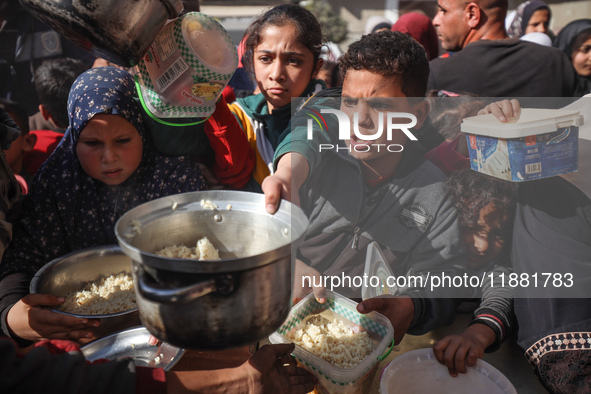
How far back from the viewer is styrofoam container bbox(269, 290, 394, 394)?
1192mm

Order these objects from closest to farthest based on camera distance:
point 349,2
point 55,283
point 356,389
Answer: point 356,389 → point 55,283 → point 349,2

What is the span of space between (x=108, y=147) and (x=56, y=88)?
1233 millimetres

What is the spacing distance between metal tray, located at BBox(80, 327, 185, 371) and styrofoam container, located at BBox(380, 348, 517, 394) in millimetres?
697

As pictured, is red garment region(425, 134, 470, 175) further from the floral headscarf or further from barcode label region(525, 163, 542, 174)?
the floral headscarf

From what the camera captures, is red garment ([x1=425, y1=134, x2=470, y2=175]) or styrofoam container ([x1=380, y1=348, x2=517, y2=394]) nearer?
styrofoam container ([x1=380, y1=348, x2=517, y2=394])

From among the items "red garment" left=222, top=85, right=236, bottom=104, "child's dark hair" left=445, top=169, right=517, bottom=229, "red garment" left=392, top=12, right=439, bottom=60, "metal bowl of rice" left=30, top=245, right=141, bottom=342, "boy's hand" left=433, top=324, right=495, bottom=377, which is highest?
"red garment" left=392, top=12, right=439, bottom=60

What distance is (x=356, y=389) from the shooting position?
1.24 m

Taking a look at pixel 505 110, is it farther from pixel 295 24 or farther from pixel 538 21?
pixel 538 21

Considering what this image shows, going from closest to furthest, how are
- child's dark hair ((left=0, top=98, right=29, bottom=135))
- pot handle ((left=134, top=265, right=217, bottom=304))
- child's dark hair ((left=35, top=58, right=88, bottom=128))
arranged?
pot handle ((left=134, top=265, right=217, bottom=304)) < child's dark hair ((left=0, top=98, right=29, bottom=135)) < child's dark hair ((left=35, top=58, right=88, bottom=128))

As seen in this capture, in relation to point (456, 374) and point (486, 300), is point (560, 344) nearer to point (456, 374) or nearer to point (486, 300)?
point (486, 300)

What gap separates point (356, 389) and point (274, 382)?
255 mm

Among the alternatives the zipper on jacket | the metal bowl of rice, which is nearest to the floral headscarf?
the metal bowl of rice

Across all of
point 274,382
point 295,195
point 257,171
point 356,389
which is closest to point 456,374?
point 356,389

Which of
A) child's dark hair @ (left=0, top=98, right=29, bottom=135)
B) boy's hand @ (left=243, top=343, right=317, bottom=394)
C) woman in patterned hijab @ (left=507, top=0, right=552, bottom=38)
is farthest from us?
woman in patterned hijab @ (left=507, top=0, right=552, bottom=38)
